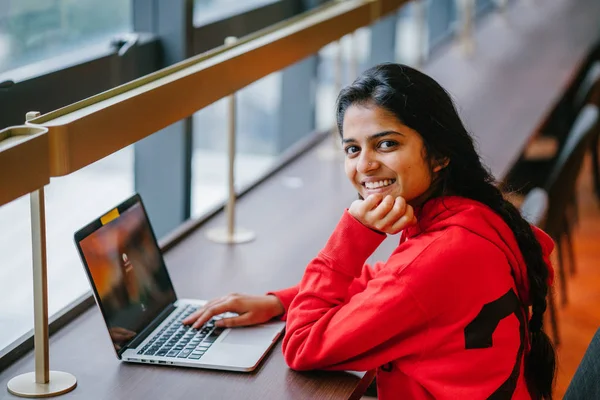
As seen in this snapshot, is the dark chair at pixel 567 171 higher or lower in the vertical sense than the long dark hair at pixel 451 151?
lower

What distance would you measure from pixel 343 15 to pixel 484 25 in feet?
11.0

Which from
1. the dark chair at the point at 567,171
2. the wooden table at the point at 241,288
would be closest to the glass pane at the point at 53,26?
the wooden table at the point at 241,288

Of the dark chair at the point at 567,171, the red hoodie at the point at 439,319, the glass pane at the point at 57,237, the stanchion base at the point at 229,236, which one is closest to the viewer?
the red hoodie at the point at 439,319

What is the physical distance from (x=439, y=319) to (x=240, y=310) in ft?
1.41

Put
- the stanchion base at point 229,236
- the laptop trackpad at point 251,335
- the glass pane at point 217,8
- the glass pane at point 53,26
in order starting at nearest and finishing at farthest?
the laptop trackpad at point 251,335 < the glass pane at point 53,26 < the stanchion base at point 229,236 < the glass pane at point 217,8

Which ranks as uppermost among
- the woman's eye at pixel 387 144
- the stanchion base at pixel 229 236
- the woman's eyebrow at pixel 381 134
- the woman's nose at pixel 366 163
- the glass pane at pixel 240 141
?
the woman's eyebrow at pixel 381 134

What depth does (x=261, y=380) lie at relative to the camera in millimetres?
1407

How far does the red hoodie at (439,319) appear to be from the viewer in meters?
1.29

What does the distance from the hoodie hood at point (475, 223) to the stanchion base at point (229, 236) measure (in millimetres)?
803

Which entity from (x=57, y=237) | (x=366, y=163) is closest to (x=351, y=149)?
(x=366, y=163)

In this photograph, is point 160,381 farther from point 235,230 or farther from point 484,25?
point 484,25

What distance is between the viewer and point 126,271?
154 cm

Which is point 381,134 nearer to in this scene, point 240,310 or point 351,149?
point 351,149

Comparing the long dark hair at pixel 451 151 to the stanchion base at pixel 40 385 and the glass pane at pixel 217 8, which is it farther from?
the glass pane at pixel 217 8
